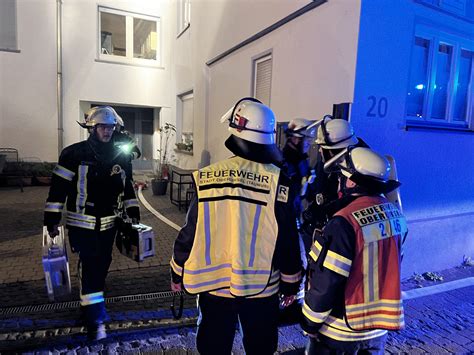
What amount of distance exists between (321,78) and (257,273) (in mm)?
3444

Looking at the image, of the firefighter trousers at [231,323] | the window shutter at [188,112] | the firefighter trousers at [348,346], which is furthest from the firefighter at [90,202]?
the window shutter at [188,112]

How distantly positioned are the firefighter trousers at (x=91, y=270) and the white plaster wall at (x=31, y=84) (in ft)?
34.5

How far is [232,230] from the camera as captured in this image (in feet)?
6.37

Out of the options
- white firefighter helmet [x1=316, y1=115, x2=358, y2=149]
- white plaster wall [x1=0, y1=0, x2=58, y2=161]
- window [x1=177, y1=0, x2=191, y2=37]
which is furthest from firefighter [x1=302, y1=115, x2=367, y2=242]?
white plaster wall [x1=0, y1=0, x2=58, y2=161]

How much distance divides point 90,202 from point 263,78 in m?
4.49

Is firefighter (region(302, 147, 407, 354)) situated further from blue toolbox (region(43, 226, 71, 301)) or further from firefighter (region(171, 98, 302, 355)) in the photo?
blue toolbox (region(43, 226, 71, 301))

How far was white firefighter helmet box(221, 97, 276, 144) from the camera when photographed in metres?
1.95

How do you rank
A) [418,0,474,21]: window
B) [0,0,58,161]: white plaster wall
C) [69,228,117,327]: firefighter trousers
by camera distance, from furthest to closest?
[0,0,58,161]: white plaster wall → [418,0,474,21]: window → [69,228,117,327]: firefighter trousers

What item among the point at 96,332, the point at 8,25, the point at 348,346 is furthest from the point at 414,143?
the point at 8,25

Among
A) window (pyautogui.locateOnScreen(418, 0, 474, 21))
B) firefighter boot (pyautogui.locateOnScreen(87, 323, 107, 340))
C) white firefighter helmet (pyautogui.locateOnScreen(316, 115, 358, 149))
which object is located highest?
window (pyautogui.locateOnScreen(418, 0, 474, 21))

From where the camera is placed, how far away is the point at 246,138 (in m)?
1.96

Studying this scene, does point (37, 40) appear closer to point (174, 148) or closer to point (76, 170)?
point (174, 148)

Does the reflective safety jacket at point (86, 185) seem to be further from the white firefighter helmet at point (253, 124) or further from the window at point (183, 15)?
the window at point (183, 15)

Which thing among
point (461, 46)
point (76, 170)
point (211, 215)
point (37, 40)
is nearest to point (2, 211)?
point (76, 170)
